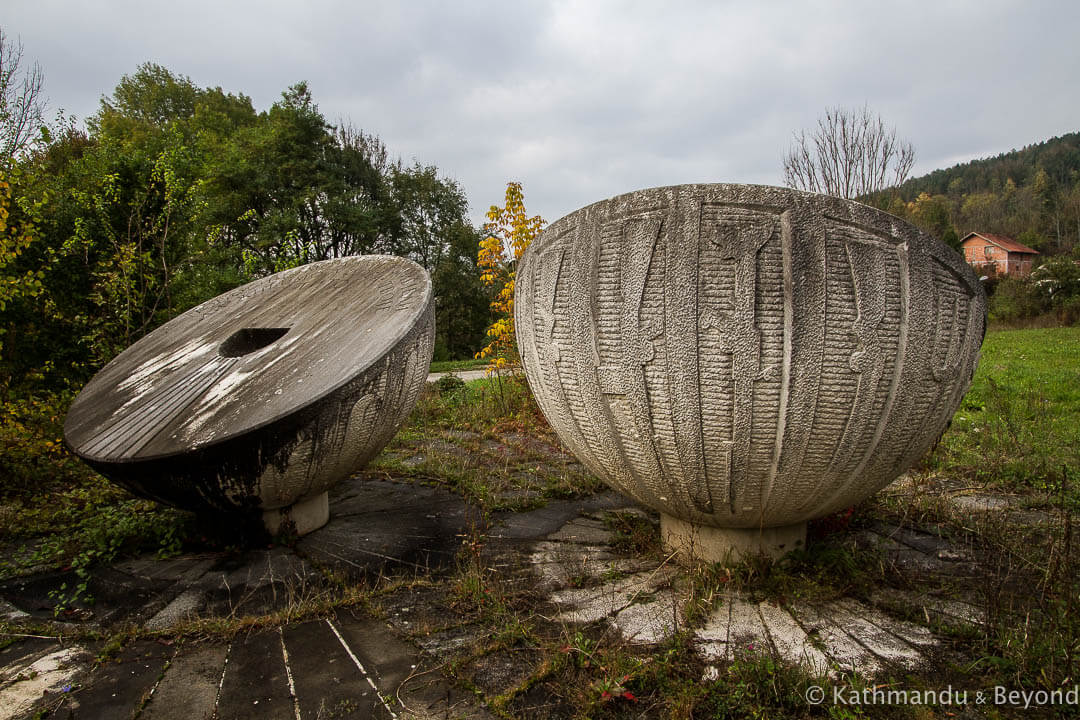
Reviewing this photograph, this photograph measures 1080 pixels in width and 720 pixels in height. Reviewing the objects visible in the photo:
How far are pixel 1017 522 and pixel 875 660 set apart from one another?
5.93 feet

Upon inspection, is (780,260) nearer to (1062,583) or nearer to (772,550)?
(772,550)

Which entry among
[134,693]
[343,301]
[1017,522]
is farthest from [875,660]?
[343,301]

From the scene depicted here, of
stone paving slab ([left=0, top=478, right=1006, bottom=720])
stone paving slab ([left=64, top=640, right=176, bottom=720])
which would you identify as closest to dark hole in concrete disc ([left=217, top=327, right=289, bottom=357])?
stone paving slab ([left=0, top=478, right=1006, bottom=720])

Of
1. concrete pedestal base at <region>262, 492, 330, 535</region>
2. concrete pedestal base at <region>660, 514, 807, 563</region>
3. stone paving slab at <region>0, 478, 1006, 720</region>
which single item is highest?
concrete pedestal base at <region>262, 492, 330, 535</region>

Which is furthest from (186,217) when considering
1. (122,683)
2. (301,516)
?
(122,683)

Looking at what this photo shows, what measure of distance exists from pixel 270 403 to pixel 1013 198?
53177 mm

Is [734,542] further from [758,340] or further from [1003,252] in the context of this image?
[1003,252]

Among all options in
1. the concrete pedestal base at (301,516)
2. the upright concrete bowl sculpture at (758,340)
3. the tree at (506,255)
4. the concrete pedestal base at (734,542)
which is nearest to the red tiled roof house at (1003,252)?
the tree at (506,255)

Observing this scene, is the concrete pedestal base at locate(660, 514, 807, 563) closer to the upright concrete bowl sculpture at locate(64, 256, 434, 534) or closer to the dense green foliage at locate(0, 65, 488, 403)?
the upright concrete bowl sculpture at locate(64, 256, 434, 534)

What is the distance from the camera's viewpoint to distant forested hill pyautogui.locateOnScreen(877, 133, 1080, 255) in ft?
113

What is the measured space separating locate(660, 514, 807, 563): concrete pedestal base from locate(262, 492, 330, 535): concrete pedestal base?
1.95 m

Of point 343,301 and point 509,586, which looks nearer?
point 509,586

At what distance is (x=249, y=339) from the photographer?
3.78m

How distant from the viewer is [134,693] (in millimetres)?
1812
